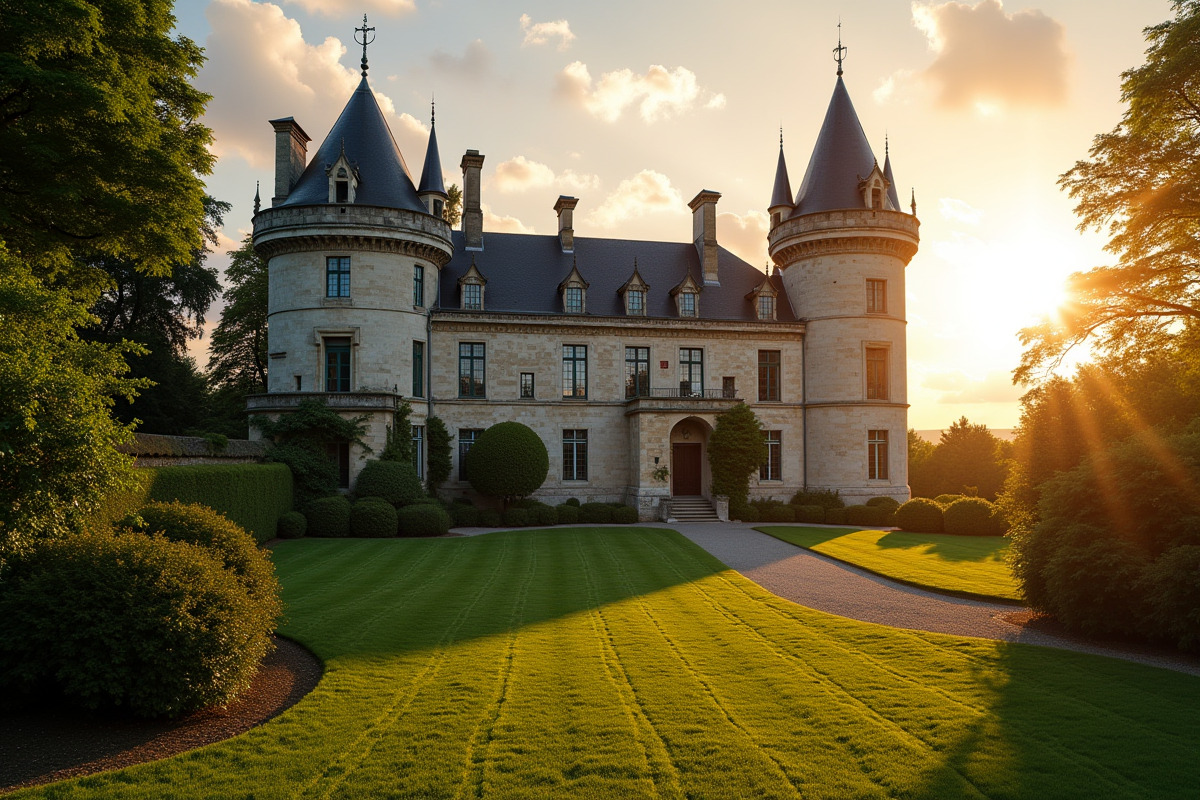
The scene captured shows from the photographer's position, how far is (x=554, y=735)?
7078mm

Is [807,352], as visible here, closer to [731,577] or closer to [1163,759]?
[731,577]

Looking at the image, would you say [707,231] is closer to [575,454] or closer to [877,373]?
[877,373]

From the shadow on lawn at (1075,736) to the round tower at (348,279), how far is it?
905 inches

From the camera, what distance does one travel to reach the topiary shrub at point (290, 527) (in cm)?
2336

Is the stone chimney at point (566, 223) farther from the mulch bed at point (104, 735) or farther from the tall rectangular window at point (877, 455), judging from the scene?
the mulch bed at point (104, 735)

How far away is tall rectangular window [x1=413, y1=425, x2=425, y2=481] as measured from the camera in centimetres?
2948

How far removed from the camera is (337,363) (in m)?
28.4

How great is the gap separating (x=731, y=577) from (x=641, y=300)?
1867cm

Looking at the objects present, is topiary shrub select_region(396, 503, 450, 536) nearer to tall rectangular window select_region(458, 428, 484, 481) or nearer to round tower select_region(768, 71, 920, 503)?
tall rectangular window select_region(458, 428, 484, 481)

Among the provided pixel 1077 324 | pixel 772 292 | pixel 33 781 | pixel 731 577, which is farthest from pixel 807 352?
pixel 33 781

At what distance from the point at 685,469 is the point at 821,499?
20.3 feet

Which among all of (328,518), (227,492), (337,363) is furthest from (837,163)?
(227,492)

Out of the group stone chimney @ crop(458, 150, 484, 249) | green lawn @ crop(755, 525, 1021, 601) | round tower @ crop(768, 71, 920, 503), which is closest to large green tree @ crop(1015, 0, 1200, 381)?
green lawn @ crop(755, 525, 1021, 601)

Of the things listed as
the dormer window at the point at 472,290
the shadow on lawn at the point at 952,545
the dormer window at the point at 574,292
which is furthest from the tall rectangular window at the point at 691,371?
the shadow on lawn at the point at 952,545
